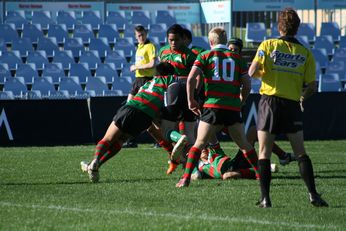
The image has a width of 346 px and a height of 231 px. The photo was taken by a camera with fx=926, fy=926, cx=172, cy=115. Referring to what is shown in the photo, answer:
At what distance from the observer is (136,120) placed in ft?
36.8

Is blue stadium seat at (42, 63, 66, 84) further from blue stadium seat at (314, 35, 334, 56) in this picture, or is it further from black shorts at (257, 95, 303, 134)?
black shorts at (257, 95, 303, 134)

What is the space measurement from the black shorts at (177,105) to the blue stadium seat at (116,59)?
36.7 ft

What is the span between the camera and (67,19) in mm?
25281

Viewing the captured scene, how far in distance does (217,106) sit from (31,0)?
15970 millimetres

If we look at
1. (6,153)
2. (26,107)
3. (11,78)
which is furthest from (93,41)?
(6,153)

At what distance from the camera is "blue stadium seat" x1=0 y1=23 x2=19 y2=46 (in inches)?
944

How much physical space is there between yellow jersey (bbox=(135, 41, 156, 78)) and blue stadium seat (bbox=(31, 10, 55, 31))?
814 centimetres

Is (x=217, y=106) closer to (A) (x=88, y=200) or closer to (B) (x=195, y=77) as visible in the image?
(B) (x=195, y=77)

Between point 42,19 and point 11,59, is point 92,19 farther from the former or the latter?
point 11,59

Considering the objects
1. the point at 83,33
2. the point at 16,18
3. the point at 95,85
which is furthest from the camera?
the point at 83,33

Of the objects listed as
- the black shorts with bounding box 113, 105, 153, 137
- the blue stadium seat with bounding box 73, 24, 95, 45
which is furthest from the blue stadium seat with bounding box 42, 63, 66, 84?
the black shorts with bounding box 113, 105, 153, 137

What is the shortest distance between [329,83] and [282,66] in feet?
50.1

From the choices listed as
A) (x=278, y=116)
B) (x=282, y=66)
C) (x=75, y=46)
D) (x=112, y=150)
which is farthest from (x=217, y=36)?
(x=75, y=46)

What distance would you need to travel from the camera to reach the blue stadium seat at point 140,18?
84.9 ft
